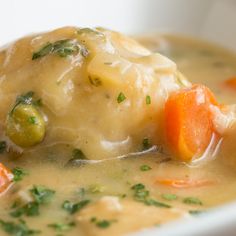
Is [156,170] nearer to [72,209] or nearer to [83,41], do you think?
[72,209]

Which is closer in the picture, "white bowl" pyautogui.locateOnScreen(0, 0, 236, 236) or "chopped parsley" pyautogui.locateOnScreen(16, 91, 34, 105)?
"chopped parsley" pyautogui.locateOnScreen(16, 91, 34, 105)

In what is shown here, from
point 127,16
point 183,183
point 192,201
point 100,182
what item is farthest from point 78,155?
point 127,16

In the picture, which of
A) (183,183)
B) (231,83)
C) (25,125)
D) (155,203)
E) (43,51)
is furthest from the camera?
(231,83)

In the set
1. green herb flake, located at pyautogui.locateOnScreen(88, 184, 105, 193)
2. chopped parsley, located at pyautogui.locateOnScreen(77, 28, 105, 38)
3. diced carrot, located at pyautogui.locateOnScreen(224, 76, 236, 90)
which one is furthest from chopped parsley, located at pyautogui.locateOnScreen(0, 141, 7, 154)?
diced carrot, located at pyautogui.locateOnScreen(224, 76, 236, 90)

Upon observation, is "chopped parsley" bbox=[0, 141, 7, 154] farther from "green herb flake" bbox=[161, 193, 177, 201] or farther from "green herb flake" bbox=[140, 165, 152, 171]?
"green herb flake" bbox=[161, 193, 177, 201]

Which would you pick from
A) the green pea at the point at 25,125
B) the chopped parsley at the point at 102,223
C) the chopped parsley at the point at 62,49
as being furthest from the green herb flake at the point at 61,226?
the chopped parsley at the point at 62,49

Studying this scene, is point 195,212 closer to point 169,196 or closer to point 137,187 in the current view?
point 169,196
